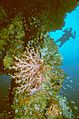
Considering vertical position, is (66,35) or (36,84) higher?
(66,35)

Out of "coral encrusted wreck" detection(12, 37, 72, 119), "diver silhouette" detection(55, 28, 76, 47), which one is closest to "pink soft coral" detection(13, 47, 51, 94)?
"coral encrusted wreck" detection(12, 37, 72, 119)

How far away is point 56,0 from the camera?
629 centimetres

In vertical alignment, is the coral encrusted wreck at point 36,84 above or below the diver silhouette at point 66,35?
below

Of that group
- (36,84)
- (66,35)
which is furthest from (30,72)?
(66,35)

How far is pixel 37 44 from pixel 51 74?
0.68 m

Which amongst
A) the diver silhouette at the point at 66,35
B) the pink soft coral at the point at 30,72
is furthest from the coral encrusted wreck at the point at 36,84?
the diver silhouette at the point at 66,35

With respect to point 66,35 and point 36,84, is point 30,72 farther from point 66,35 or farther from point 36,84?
point 66,35

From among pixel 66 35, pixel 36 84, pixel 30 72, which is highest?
pixel 66 35

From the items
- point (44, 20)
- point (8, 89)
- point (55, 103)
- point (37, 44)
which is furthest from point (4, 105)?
point (44, 20)

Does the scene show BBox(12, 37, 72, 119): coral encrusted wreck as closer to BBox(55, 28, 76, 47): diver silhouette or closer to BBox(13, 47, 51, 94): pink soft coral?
BBox(13, 47, 51, 94): pink soft coral

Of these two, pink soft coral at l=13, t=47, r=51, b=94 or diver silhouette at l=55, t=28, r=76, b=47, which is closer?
pink soft coral at l=13, t=47, r=51, b=94

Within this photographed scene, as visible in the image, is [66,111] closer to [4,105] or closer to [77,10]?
[4,105]

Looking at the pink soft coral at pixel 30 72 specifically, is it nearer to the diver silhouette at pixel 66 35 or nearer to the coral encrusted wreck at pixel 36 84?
the coral encrusted wreck at pixel 36 84

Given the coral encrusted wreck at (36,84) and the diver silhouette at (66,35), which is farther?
the diver silhouette at (66,35)
